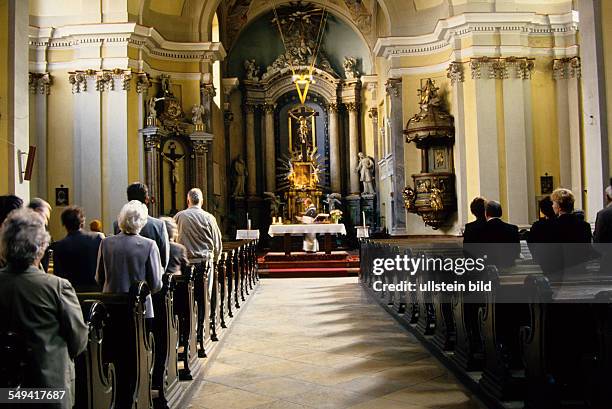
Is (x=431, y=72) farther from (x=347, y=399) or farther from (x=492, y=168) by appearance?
(x=347, y=399)

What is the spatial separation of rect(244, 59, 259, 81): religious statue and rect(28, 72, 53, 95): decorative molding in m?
8.57

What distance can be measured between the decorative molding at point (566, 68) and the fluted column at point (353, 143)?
8354 mm

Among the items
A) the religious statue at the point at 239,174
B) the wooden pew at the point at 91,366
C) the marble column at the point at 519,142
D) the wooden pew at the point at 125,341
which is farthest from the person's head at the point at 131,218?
the religious statue at the point at 239,174

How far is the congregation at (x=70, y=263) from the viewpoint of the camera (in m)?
2.32

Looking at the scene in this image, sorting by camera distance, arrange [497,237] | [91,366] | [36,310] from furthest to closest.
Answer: [497,237] → [91,366] → [36,310]

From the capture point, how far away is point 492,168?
47.6 ft

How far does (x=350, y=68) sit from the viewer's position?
73.0 feet

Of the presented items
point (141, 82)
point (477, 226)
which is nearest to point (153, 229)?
point (477, 226)

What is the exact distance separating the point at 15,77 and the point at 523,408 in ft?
24.8

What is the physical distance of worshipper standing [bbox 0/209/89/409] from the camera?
2303 millimetres

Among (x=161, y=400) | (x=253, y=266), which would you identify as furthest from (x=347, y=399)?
(x=253, y=266)

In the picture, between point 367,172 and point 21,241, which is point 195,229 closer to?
point 21,241

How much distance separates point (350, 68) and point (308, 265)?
32.7 ft

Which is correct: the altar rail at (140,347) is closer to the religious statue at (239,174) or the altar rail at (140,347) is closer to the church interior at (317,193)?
the church interior at (317,193)
